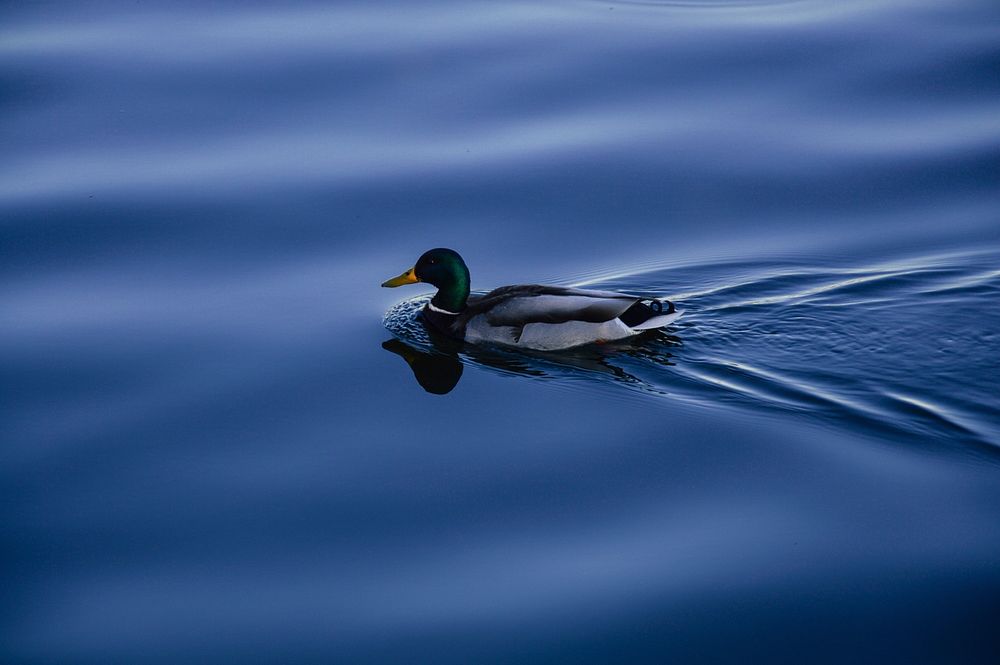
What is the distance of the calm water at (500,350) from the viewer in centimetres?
611

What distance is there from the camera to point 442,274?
9500mm

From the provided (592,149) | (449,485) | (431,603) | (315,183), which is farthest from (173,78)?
(431,603)

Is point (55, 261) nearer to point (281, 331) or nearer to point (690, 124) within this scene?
point (281, 331)

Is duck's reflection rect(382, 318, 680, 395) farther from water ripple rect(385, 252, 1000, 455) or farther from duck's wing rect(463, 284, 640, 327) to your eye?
duck's wing rect(463, 284, 640, 327)

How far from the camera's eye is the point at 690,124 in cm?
1191

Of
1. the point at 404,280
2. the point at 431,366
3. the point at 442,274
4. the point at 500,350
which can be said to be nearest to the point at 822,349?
the point at 500,350

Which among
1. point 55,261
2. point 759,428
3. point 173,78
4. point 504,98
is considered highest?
point 173,78

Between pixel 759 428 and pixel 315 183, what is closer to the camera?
pixel 759 428

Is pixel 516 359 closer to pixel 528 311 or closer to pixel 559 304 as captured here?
pixel 528 311

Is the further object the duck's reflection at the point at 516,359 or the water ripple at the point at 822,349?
the duck's reflection at the point at 516,359

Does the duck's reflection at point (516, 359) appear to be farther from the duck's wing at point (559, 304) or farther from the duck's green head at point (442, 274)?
the duck's green head at point (442, 274)

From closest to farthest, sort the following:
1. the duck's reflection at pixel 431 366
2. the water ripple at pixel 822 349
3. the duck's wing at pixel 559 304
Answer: the water ripple at pixel 822 349, the duck's reflection at pixel 431 366, the duck's wing at pixel 559 304

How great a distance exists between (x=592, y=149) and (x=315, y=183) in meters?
2.52

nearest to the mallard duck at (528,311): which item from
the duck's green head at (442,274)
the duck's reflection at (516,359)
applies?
the duck's green head at (442,274)
